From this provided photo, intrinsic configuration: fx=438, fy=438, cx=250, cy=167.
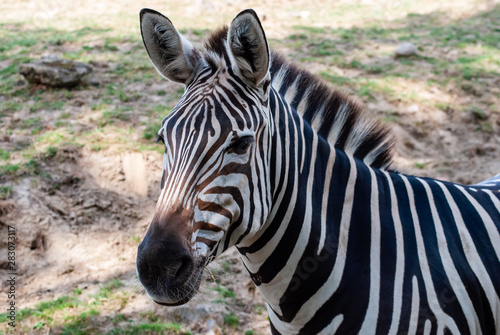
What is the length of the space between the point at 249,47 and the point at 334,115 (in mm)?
867

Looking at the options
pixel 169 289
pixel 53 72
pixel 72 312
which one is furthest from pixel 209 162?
pixel 53 72

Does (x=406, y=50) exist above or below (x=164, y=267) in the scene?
below

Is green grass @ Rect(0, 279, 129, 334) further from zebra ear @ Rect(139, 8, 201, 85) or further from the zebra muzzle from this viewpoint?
zebra ear @ Rect(139, 8, 201, 85)

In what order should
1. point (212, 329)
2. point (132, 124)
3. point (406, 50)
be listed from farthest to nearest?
point (406, 50), point (132, 124), point (212, 329)

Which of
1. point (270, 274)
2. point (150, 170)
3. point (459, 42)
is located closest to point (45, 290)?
point (150, 170)

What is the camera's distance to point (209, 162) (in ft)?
7.31

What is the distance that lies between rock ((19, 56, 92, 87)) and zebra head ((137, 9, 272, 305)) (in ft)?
20.3

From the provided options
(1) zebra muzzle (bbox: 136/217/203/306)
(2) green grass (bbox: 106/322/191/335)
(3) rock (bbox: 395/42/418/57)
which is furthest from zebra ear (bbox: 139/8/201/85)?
(3) rock (bbox: 395/42/418/57)

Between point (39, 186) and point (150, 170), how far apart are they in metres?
1.50

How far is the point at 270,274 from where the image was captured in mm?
2602

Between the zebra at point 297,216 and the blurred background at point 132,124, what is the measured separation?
0.44 m

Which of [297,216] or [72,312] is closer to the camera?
[297,216]

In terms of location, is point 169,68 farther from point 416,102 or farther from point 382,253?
point 416,102

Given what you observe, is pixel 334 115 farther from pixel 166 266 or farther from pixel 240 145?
pixel 166 266
